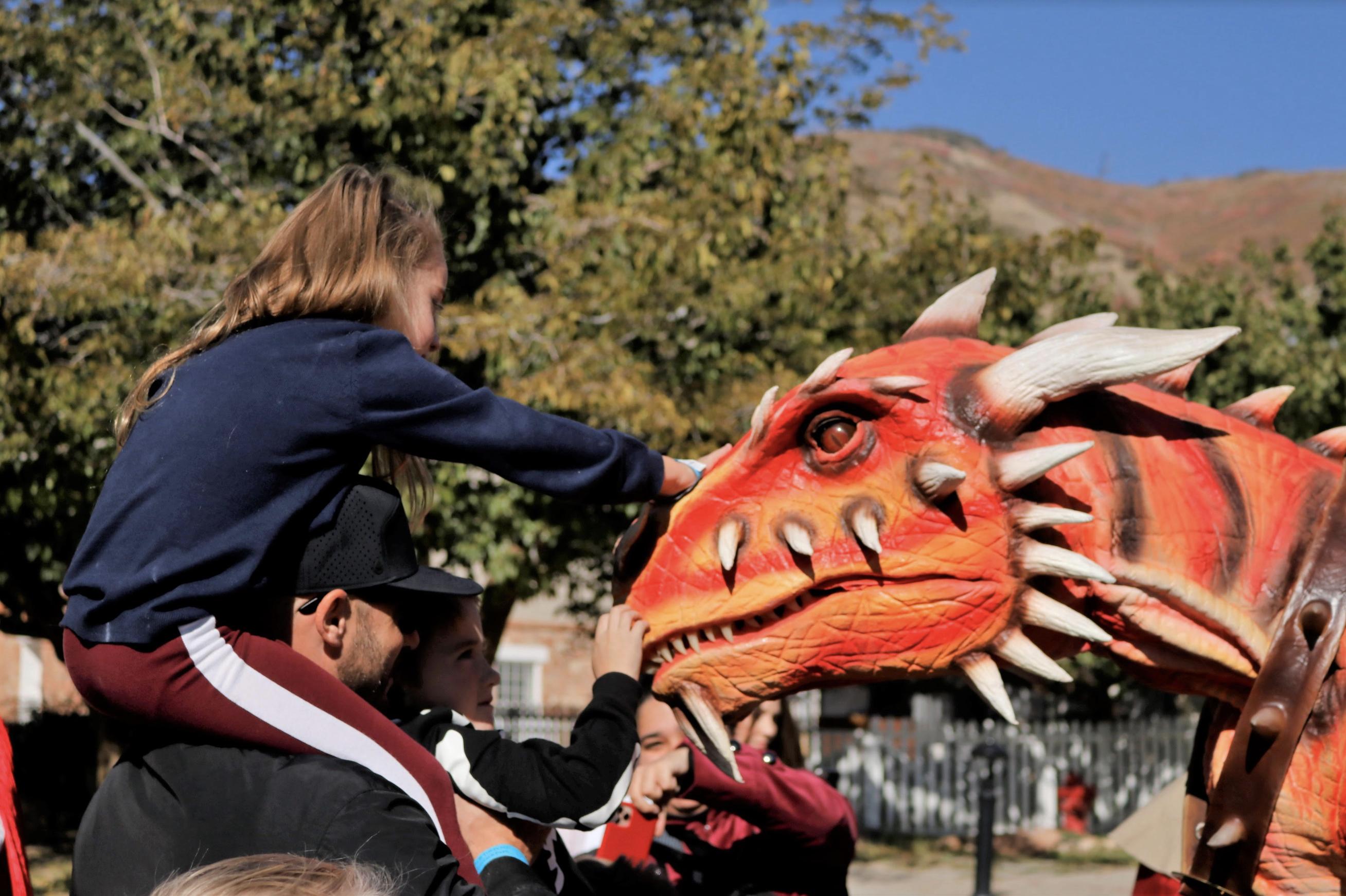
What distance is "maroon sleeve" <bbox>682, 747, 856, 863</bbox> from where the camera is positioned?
11.0ft

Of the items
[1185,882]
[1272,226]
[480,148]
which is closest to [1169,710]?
[480,148]

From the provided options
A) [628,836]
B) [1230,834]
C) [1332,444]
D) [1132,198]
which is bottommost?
[628,836]

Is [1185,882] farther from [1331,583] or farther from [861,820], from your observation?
[861,820]

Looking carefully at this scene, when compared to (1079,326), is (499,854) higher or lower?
lower

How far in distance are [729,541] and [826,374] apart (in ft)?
1.07

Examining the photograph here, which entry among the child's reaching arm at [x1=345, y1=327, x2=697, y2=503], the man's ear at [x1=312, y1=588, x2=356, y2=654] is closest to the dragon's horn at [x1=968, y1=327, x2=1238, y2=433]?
the child's reaching arm at [x1=345, y1=327, x2=697, y2=503]

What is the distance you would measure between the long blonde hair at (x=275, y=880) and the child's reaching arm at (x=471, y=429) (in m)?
0.61

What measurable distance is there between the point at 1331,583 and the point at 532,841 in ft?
4.74

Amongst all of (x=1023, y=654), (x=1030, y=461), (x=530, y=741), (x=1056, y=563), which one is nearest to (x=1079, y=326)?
(x=1030, y=461)

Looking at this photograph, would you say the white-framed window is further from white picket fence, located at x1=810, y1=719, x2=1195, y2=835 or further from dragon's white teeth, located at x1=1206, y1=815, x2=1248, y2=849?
dragon's white teeth, located at x1=1206, y1=815, x2=1248, y2=849

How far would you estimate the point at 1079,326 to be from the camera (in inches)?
93.4

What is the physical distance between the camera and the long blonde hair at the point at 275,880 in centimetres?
135

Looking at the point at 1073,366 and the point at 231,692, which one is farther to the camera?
the point at 1073,366

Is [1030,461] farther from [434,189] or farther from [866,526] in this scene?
[434,189]
